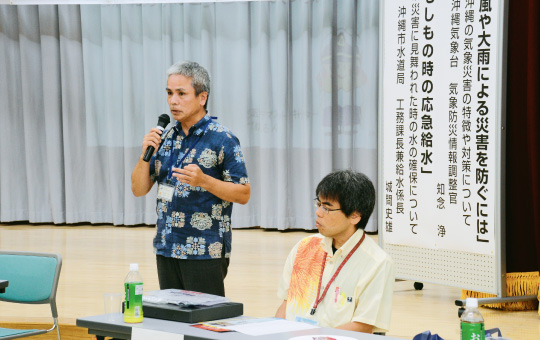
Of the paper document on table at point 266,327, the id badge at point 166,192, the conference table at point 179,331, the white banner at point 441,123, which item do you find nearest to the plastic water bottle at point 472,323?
the conference table at point 179,331

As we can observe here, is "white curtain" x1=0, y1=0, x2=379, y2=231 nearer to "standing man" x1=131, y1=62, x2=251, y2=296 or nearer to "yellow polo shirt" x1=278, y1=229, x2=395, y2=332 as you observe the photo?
"standing man" x1=131, y1=62, x2=251, y2=296

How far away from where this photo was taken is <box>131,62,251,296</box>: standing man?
→ 296 centimetres

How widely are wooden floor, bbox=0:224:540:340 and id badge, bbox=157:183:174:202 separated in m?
1.46

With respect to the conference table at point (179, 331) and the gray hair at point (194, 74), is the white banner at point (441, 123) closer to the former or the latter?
the gray hair at point (194, 74)

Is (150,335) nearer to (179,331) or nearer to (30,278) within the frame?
(179,331)

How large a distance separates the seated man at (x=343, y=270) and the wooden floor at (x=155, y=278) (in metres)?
1.60

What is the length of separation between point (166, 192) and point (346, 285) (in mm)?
950

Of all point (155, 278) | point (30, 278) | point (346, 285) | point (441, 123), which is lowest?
point (155, 278)

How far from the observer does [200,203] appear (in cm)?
298

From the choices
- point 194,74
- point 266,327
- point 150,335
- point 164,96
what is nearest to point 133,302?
point 150,335

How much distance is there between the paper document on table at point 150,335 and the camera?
6.51 feet

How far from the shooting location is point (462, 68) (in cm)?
446

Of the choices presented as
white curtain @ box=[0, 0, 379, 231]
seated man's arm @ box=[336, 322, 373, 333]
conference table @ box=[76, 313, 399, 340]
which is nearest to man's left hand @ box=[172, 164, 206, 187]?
conference table @ box=[76, 313, 399, 340]

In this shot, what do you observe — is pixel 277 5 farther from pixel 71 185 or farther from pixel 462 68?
pixel 462 68
